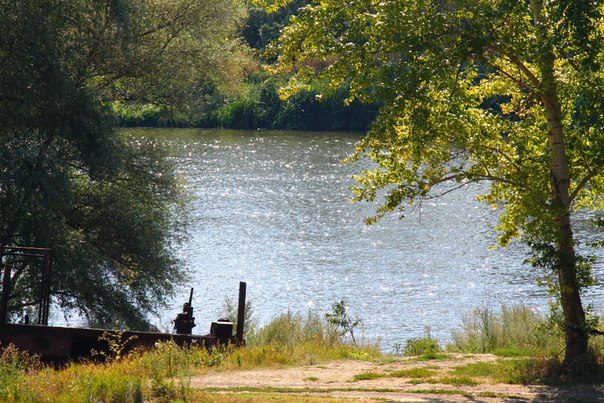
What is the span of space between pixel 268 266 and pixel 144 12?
11946mm

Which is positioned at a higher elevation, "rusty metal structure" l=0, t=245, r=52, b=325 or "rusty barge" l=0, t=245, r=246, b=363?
"rusty metal structure" l=0, t=245, r=52, b=325

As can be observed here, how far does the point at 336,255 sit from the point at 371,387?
21.0 metres

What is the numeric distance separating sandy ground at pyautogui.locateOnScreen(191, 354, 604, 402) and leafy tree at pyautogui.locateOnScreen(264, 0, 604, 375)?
1.30 meters

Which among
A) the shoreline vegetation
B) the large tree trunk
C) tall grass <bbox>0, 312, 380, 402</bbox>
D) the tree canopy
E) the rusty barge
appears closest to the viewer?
tall grass <bbox>0, 312, 380, 402</bbox>

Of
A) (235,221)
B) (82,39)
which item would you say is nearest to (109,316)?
(82,39)

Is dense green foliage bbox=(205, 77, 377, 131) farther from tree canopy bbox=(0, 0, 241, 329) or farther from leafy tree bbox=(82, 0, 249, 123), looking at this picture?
tree canopy bbox=(0, 0, 241, 329)

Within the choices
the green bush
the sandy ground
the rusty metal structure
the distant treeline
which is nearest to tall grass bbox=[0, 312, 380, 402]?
the green bush

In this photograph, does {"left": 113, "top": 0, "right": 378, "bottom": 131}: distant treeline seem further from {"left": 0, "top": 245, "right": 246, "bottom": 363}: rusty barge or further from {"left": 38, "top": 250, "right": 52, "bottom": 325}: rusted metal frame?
{"left": 0, "top": 245, "right": 246, "bottom": 363}: rusty barge

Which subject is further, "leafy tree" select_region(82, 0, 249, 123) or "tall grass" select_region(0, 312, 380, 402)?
"leafy tree" select_region(82, 0, 249, 123)

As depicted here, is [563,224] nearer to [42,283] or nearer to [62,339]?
[62,339]

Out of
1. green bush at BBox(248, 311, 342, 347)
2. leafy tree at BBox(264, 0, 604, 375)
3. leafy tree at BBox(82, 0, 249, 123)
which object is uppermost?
leafy tree at BBox(82, 0, 249, 123)

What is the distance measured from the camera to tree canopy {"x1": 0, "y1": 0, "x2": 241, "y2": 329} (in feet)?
69.9

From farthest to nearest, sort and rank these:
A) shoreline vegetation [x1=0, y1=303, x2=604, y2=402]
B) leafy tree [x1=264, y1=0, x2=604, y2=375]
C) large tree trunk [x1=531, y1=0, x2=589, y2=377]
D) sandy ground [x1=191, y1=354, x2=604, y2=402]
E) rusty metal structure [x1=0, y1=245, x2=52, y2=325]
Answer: rusty metal structure [x1=0, y1=245, x2=52, y2=325] → large tree trunk [x1=531, y1=0, x2=589, y2=377] → leafy tree [x1=264, y1=0, x2=604, y2=375] → sandy ground [x1=191, y1=354, x2=604, y2=402] → shoreline vegetation [x1=0, y1=303, x2=604, y2=402]

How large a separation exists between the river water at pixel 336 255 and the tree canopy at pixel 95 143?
2123 mm
